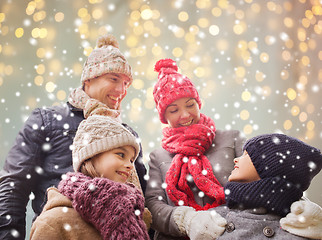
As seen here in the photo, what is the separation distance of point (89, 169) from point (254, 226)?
0.55 meters

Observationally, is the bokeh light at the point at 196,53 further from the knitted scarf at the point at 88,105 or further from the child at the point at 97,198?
the child at the point at 97,198

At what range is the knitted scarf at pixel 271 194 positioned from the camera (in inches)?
37.7

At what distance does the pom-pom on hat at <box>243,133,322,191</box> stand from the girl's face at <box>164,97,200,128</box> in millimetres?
424

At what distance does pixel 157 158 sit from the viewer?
4.62ft

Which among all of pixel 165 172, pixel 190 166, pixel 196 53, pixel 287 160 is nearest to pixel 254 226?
pixel 287 160

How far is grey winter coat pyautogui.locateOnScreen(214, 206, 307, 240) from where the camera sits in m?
0.93

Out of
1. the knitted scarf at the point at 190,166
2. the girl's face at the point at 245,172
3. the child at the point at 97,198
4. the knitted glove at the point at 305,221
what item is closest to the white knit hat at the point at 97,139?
the child at the point at 97,198

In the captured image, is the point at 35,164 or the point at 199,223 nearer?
the point at 199,223

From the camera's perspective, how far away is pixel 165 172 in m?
1.34

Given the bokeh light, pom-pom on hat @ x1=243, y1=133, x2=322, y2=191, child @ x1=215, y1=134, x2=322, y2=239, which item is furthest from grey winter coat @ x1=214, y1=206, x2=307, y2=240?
the bokeh light

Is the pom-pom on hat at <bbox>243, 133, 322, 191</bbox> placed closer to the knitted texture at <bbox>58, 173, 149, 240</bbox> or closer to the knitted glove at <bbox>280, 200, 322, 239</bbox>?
the knitted glove at <bbox>280, 200, 322, 239</bbox>

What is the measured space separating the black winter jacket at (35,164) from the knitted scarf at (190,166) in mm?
409

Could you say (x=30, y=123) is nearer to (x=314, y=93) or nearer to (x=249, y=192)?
(x=249, y=192)

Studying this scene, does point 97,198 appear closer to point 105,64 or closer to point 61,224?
point 61,224
